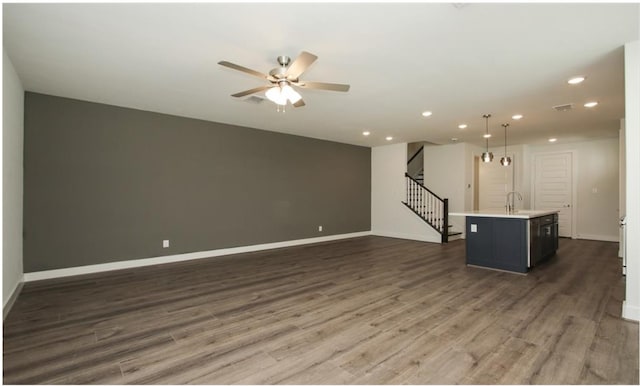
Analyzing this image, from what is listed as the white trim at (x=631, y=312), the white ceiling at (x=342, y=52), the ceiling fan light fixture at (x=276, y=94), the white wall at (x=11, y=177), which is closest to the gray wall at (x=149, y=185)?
the white wall at (x=11, y=177)

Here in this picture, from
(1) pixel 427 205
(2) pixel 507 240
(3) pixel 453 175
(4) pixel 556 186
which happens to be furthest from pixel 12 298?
(4) pixel 556 186

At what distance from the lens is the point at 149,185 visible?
5.38m

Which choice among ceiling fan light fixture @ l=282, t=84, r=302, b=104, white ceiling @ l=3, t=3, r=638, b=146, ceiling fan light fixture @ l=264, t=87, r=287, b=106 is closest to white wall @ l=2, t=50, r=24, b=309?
white ceiling @ l=3, t=3, r=638, b=146

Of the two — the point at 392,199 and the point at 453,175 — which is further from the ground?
the point at 453,175

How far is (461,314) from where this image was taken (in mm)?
3219

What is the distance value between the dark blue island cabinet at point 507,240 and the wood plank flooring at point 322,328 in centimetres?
29

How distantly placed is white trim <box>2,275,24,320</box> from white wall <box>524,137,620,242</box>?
1131cm

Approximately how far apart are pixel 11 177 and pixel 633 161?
659 centimetres

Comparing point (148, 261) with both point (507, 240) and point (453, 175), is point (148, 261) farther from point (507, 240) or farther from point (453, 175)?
point (453, 175)

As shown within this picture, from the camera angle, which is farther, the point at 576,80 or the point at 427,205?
the point at 427,205

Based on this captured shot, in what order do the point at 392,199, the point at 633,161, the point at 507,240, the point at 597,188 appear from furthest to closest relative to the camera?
the point at 392,199, the point at 597,188, the point at 507,240, the point at 633,161

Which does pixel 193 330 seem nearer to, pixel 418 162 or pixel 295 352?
pixel 295 352

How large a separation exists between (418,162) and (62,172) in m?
9.53

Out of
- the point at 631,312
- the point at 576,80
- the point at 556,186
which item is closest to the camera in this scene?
the point at 631,312
